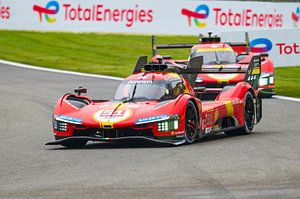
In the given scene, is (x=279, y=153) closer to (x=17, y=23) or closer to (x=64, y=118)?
(x=64, y=118)

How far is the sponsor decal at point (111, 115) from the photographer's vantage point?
13750mm

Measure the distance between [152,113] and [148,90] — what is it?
1033 mm

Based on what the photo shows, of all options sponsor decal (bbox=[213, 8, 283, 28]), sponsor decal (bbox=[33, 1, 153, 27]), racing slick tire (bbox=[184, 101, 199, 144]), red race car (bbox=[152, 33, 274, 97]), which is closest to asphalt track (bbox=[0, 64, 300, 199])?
racing slick tire (bbox=[184, 101, 199, 144])

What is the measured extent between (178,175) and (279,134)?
5279mm

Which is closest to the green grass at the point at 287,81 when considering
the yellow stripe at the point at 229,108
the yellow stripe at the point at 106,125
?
the yellow stripe at the point at 229,108

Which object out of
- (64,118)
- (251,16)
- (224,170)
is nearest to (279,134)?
(64,118)

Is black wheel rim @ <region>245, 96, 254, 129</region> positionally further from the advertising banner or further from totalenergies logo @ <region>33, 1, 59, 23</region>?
totalenergies logo @ <region>33, 1, 59, 23</region>

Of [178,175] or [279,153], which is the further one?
[279,153]

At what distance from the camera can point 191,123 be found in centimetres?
1424

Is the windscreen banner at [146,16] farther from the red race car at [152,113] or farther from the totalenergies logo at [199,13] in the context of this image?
the red race car at [152,113]

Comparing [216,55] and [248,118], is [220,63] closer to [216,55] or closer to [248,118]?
[216,55]

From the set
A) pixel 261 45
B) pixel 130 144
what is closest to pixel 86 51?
pixel 261 45

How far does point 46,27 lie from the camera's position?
135 feet

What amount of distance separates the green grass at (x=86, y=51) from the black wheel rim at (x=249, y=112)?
13.0 metres
